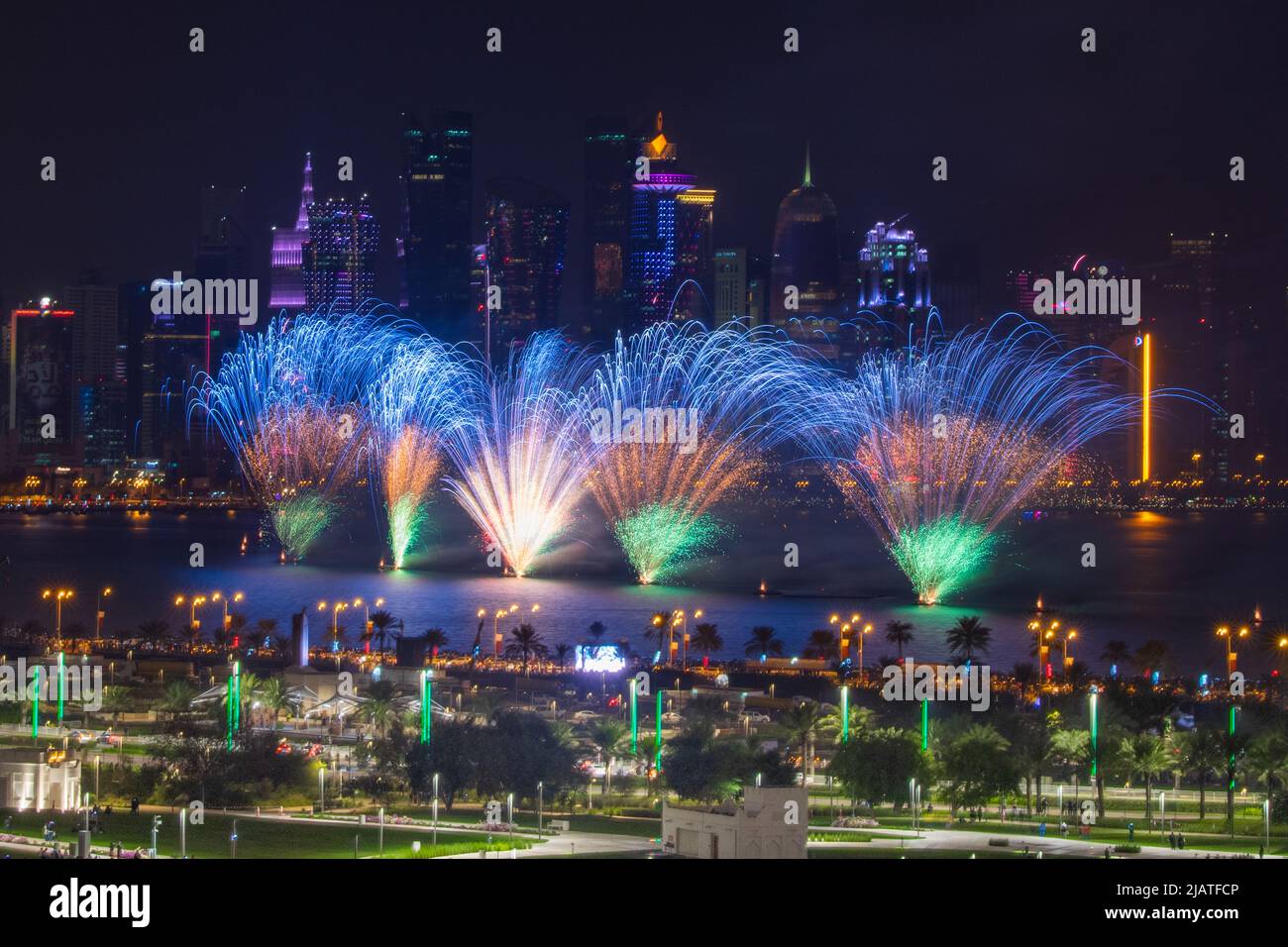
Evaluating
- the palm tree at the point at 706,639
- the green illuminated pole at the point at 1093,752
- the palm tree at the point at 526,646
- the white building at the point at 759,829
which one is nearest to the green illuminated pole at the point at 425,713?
the white building at the point at 759,829

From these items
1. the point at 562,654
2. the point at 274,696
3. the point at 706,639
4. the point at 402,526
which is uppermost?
the point at 402,526

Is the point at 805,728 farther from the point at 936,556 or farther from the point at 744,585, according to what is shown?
the point at 744,585

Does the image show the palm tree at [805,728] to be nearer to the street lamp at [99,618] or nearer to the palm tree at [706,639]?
the palm tree at [706,639]

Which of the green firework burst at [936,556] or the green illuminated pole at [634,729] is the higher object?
the green firework burst at [936,556]

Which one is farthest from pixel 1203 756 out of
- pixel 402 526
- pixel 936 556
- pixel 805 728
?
pixel 402 526

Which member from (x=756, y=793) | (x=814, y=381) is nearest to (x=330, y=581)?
(x=814, y=381)

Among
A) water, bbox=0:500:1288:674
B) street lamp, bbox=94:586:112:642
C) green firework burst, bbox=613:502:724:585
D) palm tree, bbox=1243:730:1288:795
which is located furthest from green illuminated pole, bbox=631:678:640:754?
green firework burst, bbox=613:502:724:585
